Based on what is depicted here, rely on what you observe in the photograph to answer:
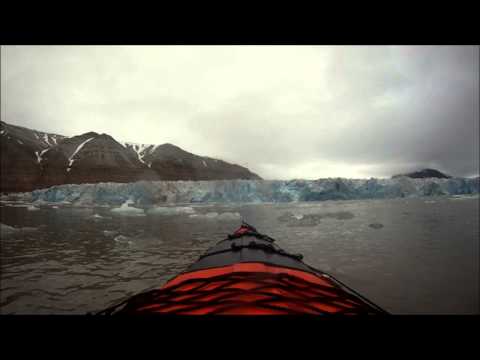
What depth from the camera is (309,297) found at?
1.50 metres

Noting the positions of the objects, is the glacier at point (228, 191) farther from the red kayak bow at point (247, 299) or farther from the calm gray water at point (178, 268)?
the red kayak bow at point (247, 299)

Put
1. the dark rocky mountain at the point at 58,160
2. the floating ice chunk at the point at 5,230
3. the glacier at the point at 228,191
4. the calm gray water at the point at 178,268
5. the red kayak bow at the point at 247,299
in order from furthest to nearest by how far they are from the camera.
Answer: the dark rocky mountain at the point at 58,160 → the glacier at the point at 228,191 → the floating ice chunk at the point at 5,230 → the calm gray water at the point at 178,268 → the red kayak bow at the point at 247,299

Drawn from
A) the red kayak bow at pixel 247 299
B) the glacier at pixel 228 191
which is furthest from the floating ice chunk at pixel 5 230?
the glacier at pixel 228 191

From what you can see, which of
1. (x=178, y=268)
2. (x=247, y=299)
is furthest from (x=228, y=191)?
(x=247, y=299)

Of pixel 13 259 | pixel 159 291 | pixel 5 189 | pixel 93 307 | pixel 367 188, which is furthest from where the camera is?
pixel 5 189

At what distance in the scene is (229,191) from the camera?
108 ft

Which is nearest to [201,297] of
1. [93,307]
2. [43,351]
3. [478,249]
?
[43,351]

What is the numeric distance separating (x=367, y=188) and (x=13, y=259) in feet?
118

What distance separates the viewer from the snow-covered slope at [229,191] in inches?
1270

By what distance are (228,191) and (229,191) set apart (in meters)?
0.15

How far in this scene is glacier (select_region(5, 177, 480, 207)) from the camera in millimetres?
32250

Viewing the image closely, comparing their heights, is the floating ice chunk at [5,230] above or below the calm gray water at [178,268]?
above

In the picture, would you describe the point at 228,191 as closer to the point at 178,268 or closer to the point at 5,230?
the point at 5,230
